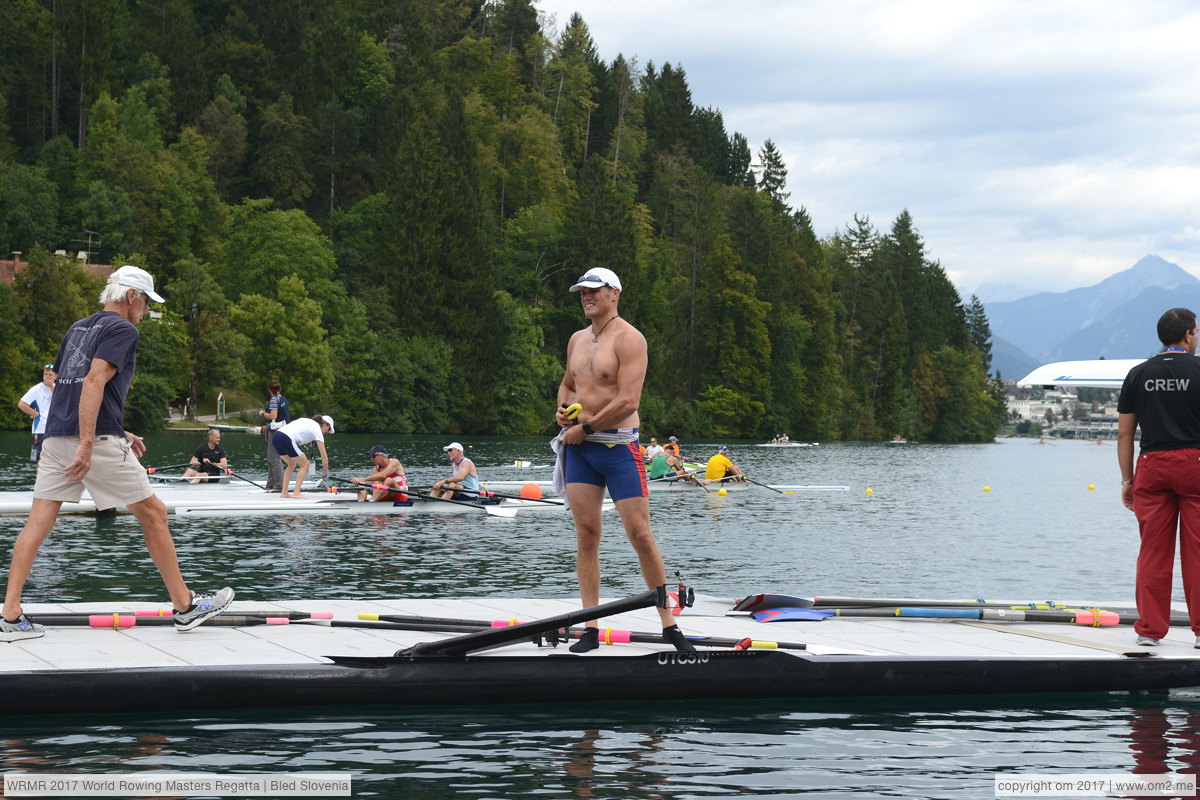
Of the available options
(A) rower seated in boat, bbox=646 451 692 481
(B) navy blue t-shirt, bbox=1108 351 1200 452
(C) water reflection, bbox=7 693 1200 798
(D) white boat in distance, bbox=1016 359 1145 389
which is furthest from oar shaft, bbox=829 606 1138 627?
(A) rower seated in boat, bbox=646 451 692 481

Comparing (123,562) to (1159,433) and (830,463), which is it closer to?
(1159,433)

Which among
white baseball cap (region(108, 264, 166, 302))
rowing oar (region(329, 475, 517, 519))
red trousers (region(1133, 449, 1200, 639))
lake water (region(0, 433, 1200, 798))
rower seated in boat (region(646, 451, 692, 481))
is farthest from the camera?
rower seated in boat (region(646, 451, 692, 481))

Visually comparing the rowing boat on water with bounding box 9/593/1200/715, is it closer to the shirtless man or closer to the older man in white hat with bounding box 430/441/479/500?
the shirtless man

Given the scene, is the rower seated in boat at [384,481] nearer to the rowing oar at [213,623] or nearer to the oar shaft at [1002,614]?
the rowing oar at [213,623]

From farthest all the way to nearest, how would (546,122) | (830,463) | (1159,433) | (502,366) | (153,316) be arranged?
1. (546,122)
2. (502,366)
3. (153,316)
4. (830,463)
5. (1159,433)

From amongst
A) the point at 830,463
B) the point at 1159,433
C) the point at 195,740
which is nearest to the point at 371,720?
the point at 195,740

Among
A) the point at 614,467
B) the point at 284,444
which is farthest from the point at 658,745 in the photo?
the point at 284,444

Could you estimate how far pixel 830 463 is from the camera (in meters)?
63.5

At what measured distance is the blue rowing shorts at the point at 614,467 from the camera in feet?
26.6

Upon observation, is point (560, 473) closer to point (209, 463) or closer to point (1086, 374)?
point (1086, 374)

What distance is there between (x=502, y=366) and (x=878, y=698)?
8294cm

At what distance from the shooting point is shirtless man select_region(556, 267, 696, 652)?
8.05 meters

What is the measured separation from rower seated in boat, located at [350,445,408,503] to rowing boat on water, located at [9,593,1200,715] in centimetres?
1389

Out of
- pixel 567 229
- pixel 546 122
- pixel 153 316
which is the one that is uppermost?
pixel 546 122
